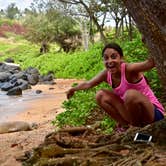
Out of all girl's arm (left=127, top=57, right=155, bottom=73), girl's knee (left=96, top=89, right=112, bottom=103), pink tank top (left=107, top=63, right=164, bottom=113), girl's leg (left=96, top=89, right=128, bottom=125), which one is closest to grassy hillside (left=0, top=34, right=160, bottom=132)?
girl's leg (left=96, top=89, right=128, bottom=125)

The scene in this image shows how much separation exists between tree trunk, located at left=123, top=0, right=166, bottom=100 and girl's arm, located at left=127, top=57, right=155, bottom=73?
0.40 metres

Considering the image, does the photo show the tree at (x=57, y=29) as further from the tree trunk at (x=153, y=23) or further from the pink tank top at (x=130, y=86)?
the tree trunk at (x=153, y=23)

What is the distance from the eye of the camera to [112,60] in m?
4.84

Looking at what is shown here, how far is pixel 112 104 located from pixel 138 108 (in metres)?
0.43

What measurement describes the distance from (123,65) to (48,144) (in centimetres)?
111

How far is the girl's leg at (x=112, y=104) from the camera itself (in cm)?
510

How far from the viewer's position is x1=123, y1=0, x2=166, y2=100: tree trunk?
358 centimetres

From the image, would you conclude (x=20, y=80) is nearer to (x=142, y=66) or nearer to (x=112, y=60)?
(x=112, y=60)

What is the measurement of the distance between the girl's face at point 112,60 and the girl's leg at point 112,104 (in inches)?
15.1

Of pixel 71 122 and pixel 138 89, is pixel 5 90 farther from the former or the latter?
pixel 138 89

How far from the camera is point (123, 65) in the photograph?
4.79 meters

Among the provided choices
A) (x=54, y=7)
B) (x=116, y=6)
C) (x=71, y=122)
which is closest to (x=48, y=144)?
(x=71, y=122)

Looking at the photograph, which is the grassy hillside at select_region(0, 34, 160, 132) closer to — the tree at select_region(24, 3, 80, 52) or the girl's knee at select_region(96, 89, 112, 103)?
the girl's knee at select_region(96, 89, 112, 103)

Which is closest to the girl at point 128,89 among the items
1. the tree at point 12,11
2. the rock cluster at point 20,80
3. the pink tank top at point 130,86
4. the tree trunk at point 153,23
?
the pink tank top at point 130,86
